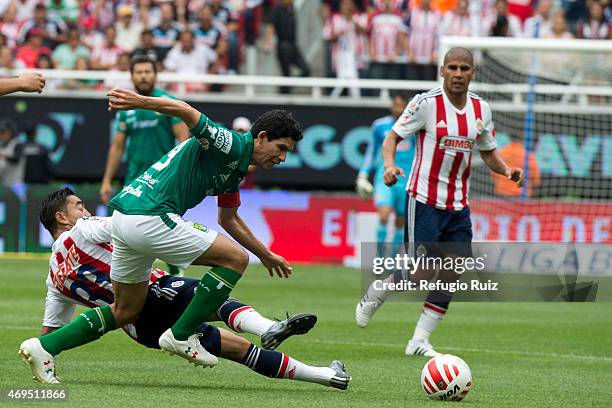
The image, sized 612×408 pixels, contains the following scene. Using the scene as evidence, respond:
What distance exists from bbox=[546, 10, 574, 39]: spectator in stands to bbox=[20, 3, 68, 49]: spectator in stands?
27.8ft

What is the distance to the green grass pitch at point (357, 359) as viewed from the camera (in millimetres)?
7918

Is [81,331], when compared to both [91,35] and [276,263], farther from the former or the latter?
[91,35]

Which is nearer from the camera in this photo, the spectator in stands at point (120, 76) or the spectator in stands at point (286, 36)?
the spectator in stands at point (120, 76)

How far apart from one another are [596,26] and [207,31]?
673 centimetres

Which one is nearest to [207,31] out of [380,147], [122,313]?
[380,147]

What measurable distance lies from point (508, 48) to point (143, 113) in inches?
217

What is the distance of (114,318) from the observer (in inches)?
319

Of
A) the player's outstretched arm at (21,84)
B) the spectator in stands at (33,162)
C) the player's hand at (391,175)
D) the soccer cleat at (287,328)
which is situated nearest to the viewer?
the soccer cleat at (287,328)

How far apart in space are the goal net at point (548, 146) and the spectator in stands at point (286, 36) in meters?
3.88

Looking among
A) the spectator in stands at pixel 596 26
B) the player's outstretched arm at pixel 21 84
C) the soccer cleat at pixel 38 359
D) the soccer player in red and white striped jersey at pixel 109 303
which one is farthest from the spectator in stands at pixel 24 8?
the soccer cleat at pixel 38 359

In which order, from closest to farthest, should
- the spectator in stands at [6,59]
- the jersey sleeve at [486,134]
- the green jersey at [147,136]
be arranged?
the jersey sleeve at [486,134] → the green jersey at [147,136] → the spectator in stands at [6,59]

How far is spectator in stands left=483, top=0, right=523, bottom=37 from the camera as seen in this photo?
22.2m

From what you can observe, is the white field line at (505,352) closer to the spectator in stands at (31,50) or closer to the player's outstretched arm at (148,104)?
the player's outstretched arm at (148,104)

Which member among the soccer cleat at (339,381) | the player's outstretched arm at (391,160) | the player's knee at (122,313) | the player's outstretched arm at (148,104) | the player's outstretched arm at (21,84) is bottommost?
the soccer cleat at (339,381)
